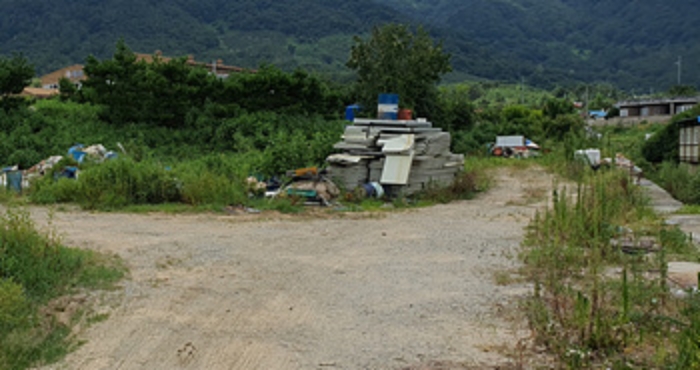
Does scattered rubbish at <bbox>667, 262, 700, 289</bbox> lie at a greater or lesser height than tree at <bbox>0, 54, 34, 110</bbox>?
lesser

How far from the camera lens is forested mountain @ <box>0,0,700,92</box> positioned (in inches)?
3871

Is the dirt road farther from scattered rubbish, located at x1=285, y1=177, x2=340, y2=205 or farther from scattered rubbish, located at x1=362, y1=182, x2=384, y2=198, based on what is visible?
scattered rubbish, located at x1=362, y1=182, x2=384, y2=198

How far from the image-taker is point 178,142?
1912cm

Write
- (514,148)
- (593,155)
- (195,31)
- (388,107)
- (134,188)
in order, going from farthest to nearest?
(195,31)
(514,148)
(593,155)
(388,107)
(134,188)

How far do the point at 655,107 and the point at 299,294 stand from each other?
5702 cm

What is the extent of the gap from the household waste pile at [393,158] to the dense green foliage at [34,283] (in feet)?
22.6

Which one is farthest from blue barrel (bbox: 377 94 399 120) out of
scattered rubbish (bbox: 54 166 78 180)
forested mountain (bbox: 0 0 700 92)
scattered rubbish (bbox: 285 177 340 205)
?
forested mountain (bbox: 0 0 700 92)

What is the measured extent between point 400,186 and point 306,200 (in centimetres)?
206

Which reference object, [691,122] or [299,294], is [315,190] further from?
[691,122]

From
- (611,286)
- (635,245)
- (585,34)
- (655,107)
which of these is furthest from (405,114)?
(585,34)

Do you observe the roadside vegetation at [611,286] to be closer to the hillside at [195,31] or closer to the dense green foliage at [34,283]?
the dense green foliage at [34,283]

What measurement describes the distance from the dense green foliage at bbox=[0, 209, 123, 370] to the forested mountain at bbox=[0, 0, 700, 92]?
209 feet

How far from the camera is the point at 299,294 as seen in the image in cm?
662

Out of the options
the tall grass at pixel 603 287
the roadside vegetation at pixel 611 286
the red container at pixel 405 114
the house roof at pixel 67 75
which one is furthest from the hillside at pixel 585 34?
the tall grass at pixel 603 287
